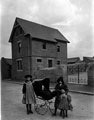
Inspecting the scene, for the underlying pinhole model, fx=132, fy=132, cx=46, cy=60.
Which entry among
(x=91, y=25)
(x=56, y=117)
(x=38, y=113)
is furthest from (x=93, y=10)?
(x=38, y=113)

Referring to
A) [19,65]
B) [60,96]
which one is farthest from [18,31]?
[60,96]

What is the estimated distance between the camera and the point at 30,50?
1930 cm

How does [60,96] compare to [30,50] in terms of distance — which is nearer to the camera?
[60,96]

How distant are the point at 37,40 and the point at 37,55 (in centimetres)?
230

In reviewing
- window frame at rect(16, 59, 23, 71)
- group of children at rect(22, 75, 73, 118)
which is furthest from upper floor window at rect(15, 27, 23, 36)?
group of children at rect(22, 75, 73, 118)

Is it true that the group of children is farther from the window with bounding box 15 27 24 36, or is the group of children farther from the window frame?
the window with bounding box 15 27 24 36

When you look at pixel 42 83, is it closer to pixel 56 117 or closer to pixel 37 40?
pixel 56 117

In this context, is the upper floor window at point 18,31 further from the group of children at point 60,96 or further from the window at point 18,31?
the group of children at point 60,96

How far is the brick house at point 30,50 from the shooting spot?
1933 cm

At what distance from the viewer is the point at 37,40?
66.0 ft

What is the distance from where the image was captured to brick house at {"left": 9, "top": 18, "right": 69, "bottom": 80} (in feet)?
63.4

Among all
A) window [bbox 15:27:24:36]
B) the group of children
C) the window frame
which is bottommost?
the group of children

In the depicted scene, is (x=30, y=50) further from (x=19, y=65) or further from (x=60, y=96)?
(x=60, y=96)

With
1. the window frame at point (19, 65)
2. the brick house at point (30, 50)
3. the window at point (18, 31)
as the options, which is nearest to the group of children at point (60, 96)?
the brick house at point (30, 50)
